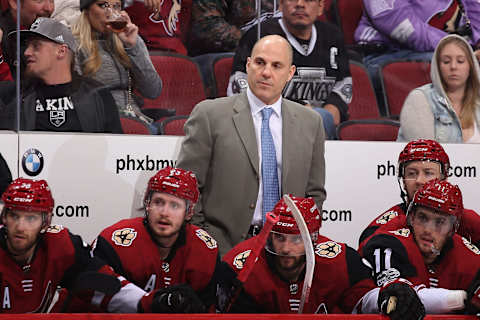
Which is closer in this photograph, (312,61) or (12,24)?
(12,24)

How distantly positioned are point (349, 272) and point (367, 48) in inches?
68.3

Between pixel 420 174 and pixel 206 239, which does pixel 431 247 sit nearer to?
pixel 420 174

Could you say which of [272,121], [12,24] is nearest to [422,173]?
[272,121]

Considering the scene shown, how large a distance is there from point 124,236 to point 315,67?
64.9 inches

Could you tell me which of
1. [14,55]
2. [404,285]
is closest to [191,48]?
[14,55]

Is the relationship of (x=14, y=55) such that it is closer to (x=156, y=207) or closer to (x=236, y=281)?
(x=156, y=207)

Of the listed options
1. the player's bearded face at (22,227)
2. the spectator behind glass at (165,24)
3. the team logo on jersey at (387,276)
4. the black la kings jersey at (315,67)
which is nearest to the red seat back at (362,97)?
the black la kings jersey at (315,67)

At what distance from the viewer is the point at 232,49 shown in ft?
14.3

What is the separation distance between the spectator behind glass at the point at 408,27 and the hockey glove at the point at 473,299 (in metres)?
1.79

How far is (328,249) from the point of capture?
3332mm

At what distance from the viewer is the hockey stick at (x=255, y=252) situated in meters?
3.02

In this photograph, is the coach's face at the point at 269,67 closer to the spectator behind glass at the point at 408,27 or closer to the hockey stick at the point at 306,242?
the spectator behind glass at the point at 408,27

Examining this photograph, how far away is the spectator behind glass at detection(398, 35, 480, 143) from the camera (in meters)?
4.53

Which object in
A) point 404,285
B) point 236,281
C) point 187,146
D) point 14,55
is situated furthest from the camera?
point 14,55
